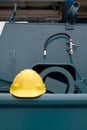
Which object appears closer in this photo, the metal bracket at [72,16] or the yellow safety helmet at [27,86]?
the yellow safety helmet at [27,86]

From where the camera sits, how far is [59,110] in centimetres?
172

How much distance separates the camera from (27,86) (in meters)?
1.78

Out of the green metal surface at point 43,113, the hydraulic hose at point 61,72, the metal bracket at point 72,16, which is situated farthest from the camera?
the metal bracket at point 72,16

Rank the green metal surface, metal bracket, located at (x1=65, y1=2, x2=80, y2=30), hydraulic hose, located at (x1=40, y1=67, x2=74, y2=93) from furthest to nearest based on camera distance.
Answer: metal bracket, located at (x1=65, y1=2, x2=80, y2=30) < hydraulic hose, located at (x1=40, y1=67, x2=74, y2=93) < the green metal surface

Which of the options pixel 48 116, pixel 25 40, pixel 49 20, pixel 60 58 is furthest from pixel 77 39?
pixel 48 116

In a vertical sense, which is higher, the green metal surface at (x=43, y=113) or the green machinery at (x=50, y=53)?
the green machinery at (x=50, y=53)

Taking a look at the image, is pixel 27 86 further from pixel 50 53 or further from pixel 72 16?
pixel 72 16

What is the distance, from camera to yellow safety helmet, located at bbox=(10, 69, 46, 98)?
1733 mm


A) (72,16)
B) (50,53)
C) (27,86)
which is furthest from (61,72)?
(27,86)

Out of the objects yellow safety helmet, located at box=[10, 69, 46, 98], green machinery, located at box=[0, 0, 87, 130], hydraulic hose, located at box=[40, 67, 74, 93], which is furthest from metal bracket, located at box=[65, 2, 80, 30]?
yellow safety helmet, located at box=[10, 69, 46, 98]

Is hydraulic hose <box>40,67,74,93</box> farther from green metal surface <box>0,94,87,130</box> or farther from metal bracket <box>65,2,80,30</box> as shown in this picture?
green metal surface <box>0,94,87,130</box>

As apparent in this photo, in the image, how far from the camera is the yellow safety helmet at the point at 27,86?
173cm

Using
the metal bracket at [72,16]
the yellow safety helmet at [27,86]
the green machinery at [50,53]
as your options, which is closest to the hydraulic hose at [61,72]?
the green machinery at [50,53]

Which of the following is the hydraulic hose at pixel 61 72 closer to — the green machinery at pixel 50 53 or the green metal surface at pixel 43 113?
the green machinery at pixel 50 53
